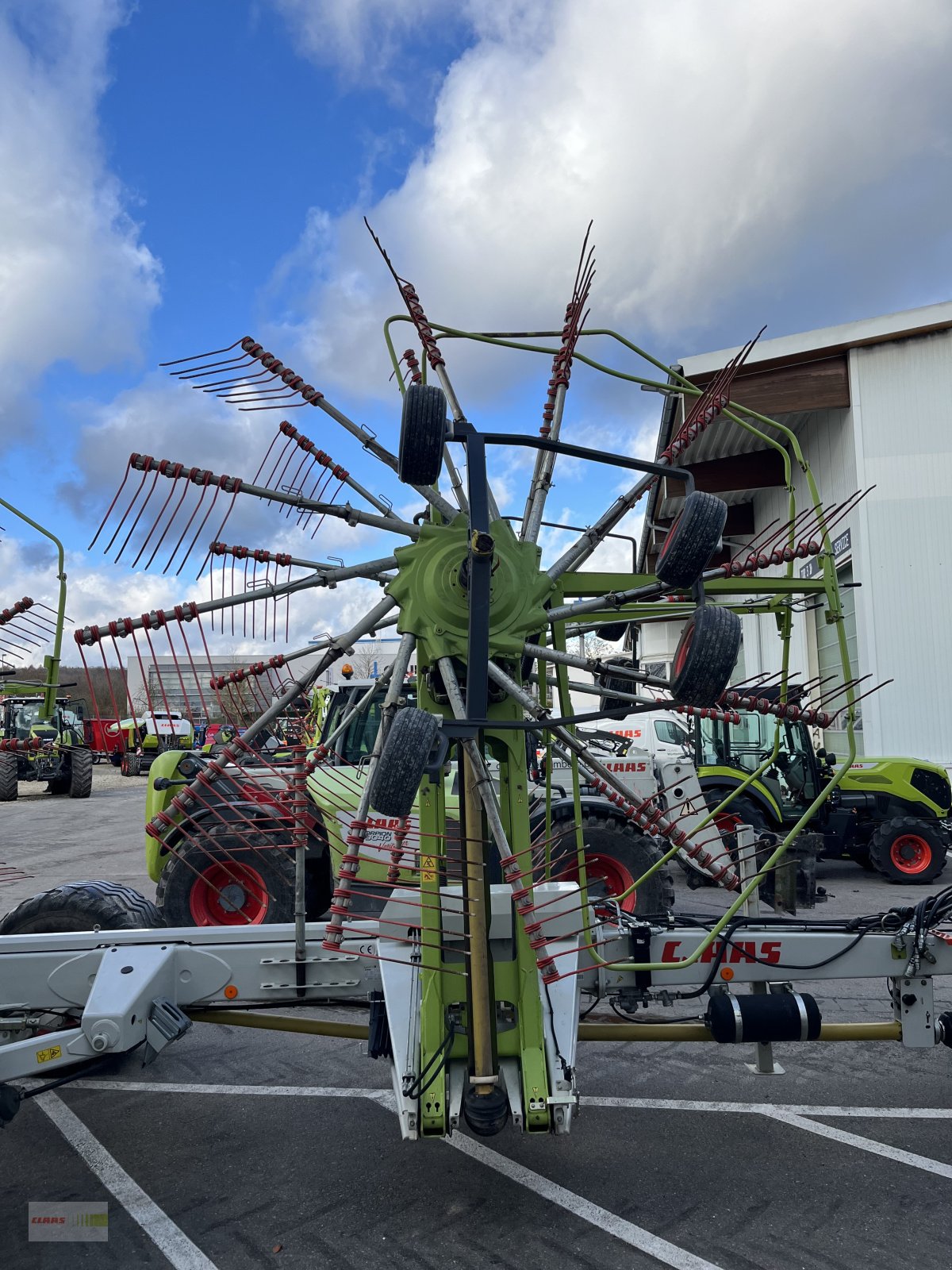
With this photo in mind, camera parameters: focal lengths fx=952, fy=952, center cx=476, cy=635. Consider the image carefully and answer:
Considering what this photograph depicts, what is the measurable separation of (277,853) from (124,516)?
366 centimetres

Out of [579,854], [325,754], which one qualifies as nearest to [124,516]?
[325,754]

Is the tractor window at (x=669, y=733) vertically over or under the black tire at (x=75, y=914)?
over

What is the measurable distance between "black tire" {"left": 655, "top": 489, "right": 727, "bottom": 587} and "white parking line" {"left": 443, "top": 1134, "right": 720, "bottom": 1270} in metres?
2.34

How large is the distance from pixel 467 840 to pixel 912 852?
9334 millimetres

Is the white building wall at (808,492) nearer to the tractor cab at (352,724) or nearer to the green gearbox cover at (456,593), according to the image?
the tractor cab at (352,724)

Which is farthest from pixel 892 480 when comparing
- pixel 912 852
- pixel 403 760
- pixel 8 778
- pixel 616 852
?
pixel 8 778

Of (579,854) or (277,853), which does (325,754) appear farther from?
(277,853)

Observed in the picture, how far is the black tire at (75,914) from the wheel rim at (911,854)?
8.94 meters

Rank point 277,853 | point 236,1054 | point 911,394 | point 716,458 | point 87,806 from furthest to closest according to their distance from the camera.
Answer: point 87,806 → point 716,458 → point 911,394 → point 277,853 → point 236,1054

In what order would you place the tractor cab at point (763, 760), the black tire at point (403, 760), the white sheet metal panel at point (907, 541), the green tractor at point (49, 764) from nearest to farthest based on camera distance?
1. the black tire at point (403, 760)
2. the tractor cab at point (763, 760)
3. the white sheet metal panel at point (907, 541)
4. the green tractor at point (49, 764)

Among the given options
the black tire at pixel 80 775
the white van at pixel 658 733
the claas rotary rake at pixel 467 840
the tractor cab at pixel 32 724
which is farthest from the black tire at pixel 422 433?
the black tire at pixel 80 775

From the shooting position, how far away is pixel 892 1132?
4.27 meters

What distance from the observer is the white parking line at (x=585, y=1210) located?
330 centimetres

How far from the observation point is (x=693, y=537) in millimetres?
3182
